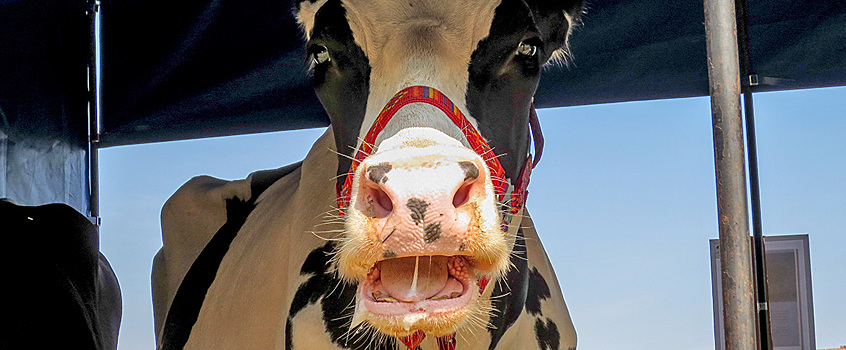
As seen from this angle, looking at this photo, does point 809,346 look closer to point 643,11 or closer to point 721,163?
point 643,11

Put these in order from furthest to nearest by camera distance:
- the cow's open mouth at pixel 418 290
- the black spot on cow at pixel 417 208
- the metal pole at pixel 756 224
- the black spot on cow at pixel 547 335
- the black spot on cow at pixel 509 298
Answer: the metal pole at pixel 756 224 → the black spot on cow at pixel 547 335 → the black spot on cow at pixel 509 298 → the cow's open mouth at pixel 418 290 → the black spot on cow at pixel 417 208

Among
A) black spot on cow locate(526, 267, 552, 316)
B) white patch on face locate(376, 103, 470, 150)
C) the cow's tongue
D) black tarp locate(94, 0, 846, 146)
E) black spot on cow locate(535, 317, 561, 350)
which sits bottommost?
black spot on cow locate(535, 317, 561, 350)

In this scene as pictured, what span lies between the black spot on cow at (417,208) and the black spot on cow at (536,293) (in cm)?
139

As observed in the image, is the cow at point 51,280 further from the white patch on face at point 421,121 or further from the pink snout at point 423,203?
the pink snout at point 423,203

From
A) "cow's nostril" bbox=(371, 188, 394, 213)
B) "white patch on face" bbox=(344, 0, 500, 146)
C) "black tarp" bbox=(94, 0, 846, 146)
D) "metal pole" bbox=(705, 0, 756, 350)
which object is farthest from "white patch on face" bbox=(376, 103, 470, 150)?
"black tarp" bbox=(94, 0, 846, 146)

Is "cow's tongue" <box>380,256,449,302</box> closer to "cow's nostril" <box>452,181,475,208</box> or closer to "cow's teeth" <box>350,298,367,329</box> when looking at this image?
"cow's teeth" <box>350,298,367,329</box>

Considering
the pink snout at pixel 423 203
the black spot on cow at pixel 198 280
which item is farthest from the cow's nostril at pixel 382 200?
the black spot on cow at pixel 198 280

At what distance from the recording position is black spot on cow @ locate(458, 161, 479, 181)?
1914 millimetres

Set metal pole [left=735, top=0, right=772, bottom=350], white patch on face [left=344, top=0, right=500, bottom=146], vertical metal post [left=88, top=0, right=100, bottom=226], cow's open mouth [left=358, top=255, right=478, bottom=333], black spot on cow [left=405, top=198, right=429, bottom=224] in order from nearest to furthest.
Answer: black spot on cow [left=405, top=198, right=429, bottom=224] < cow's open mouth [left=358, top=255, right=478, bottom=333] < white patch on face [left=344, top=0, right=500, bottom=146] < metal pole [left=735, top=0, right=772, bottom=350] < vertical metal post [left=88, top=0, right=100, bottom=226]

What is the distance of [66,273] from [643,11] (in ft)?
11.3

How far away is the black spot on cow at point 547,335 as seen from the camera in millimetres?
3158

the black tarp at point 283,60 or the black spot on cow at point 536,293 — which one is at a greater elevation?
the black tarp at point 283,60

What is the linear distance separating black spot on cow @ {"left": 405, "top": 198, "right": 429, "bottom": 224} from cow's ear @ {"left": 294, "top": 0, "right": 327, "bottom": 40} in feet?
3.69

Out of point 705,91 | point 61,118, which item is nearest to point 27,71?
point 61,118
